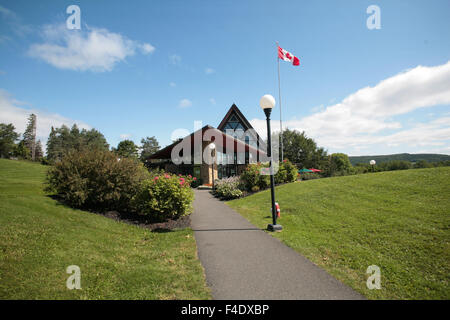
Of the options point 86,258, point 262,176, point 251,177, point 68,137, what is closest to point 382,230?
point 86,258

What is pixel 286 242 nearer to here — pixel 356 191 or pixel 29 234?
pixel 356 191

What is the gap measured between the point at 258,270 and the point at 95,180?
22.8 feet

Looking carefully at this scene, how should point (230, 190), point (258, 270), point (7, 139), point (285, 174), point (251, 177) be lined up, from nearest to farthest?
point (258, 270) → point (230, 190) → point (251, 177) → point (285, 174) → point (7, 139)

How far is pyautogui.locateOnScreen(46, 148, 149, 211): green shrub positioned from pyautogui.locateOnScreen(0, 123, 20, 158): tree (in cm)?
6673

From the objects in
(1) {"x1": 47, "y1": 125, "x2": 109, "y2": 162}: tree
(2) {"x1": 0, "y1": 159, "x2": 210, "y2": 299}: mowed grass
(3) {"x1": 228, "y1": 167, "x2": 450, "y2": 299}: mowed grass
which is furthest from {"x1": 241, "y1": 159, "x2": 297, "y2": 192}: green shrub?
(1) {"x1": 47, "y1": 125, "x2": 109, "y2": 162}: tree

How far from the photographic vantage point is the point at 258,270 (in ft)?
13.7

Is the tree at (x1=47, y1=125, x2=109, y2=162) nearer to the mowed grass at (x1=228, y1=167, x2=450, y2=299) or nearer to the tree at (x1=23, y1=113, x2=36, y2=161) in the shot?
the tree at (x1=23, y1=113, x2=36, y2=161)

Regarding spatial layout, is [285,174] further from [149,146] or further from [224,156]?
[149,146]

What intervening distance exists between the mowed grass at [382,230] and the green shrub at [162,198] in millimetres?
3096

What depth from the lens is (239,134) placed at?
32656mm

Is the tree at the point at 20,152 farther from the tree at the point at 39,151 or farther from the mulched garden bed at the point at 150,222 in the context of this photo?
the mulched garden bed at the point at 150,222

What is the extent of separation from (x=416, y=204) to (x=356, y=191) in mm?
2719

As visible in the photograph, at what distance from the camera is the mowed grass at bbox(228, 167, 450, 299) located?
3.84 meters
